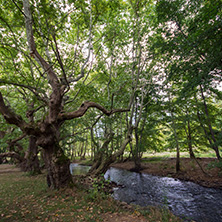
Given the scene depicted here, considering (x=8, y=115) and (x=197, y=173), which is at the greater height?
(x=8, y=115)

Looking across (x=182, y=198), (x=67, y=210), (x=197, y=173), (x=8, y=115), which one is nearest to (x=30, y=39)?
(x=8, y=115)

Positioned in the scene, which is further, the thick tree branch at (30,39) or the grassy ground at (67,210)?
the thick tree branch at (30,39)

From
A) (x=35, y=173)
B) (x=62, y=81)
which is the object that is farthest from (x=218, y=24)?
(x=35, y=173)

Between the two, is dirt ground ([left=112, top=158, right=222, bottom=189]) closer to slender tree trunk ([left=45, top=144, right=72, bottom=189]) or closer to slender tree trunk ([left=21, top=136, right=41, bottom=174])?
slender tree trunk ([left=45, top=144, right=72, bottom=189])

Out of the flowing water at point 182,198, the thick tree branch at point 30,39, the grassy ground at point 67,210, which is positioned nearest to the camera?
the grassy ground at point 67,210

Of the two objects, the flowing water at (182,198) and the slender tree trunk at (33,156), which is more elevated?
the slender tree trunk at (33,156)

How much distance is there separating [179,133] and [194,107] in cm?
484

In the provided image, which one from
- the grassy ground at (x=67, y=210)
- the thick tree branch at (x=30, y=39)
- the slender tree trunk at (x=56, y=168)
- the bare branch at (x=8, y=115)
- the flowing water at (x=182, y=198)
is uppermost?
the thick tree branch at (x=30, y=39)

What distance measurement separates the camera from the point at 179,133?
592 inches

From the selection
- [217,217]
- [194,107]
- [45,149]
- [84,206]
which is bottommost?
[217,217]

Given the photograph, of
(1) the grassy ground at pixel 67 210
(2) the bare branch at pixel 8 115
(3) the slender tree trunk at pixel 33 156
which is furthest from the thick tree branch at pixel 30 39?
(3) the slender tree trunk at pixel 33 156

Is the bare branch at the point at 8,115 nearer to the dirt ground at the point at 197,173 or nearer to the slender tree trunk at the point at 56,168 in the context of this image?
the slender tree trunk at the point at 56,168

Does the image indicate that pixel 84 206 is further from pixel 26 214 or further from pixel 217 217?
pixel 217 217

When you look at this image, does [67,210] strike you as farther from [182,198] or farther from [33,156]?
[33,156]
